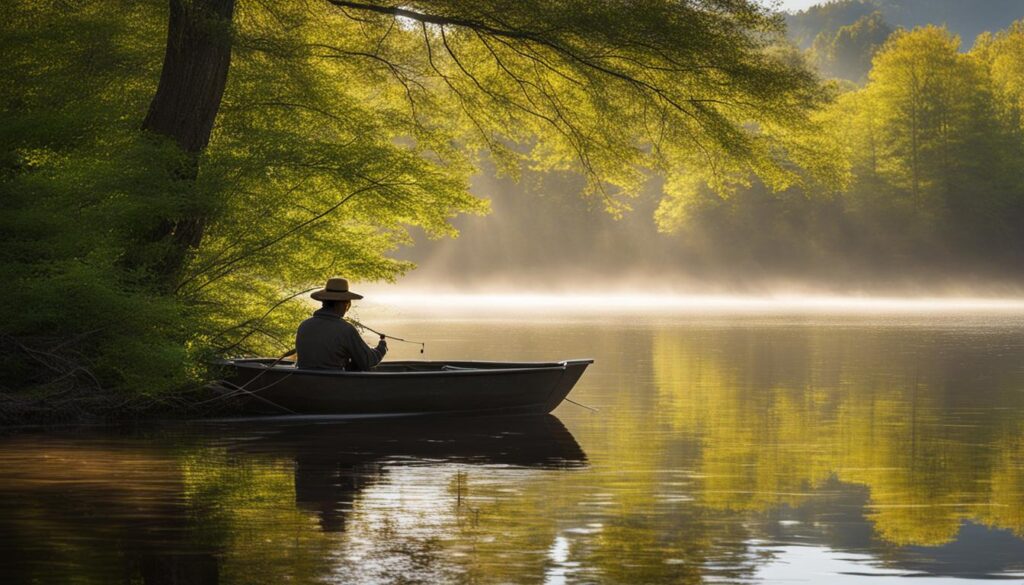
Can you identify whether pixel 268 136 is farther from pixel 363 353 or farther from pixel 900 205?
pixel 900 205

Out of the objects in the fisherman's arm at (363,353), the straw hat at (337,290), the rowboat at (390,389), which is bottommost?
the rowboat at (390,389)

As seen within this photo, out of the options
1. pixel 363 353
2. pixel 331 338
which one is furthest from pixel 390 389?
pixel 331 338

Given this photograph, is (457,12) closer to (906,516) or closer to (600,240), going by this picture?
(906,516)

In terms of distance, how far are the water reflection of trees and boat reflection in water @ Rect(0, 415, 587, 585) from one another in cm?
179

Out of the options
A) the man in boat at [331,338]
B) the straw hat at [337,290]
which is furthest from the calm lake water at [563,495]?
the straw hat at [337,290]

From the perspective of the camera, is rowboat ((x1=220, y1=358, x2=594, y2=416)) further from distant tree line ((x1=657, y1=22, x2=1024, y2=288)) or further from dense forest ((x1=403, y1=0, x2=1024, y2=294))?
distant tree line ((x1=657, y1=22, x2=1024, y2=288))

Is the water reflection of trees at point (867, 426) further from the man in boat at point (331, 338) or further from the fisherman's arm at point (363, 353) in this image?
the man in boat at point (331, 338)

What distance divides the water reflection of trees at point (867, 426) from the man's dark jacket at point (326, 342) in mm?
3665

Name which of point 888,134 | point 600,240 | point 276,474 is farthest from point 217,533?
point 600,240

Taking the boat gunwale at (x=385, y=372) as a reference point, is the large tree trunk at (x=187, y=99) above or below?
above

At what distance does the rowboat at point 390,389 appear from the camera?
1673cm

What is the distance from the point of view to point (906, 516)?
33.8 ft

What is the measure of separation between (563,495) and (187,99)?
354 inches

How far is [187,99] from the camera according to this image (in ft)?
59.3
